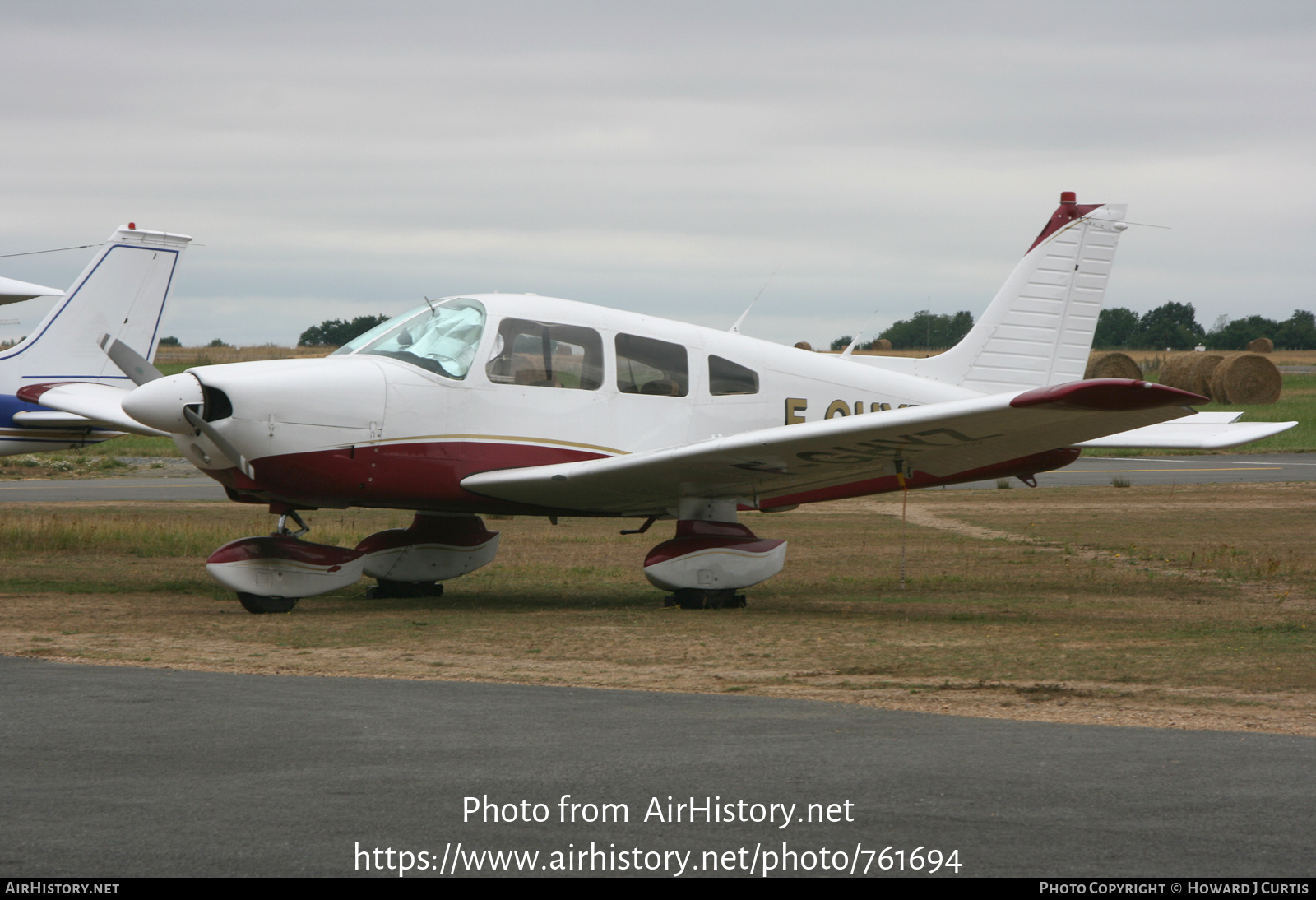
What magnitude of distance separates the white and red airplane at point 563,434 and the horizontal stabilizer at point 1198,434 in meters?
0.06

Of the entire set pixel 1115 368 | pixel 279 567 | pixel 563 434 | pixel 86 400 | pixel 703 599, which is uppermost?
pixel 1115 368

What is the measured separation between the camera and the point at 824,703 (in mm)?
6254

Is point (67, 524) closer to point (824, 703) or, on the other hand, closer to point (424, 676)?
point (424, 676)

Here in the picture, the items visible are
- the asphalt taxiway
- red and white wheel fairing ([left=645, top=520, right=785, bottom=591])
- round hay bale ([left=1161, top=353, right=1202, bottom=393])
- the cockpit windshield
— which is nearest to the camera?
the asphalt taxiway

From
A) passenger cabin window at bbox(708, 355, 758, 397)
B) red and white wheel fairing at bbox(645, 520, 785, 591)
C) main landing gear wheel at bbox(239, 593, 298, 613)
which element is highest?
passenger cabin window at bbox(708, 355, 758, 397)

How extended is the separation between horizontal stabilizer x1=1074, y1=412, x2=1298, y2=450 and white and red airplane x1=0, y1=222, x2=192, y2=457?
40.2ft

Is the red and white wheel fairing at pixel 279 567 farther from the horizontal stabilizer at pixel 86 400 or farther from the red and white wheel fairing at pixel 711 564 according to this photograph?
the horizontal stabilizer at pixel 86 400

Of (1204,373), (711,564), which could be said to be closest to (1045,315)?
(711,564)

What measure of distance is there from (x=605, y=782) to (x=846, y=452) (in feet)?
18.2

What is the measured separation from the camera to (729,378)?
11.1 metres

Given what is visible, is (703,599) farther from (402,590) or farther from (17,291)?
(17,291)

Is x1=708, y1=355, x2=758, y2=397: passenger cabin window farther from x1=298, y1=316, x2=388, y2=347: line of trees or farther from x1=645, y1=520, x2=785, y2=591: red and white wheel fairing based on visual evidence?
x1=298, y1=316, x2=388, y2=347: line of trees

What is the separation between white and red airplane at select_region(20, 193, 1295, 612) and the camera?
933cm

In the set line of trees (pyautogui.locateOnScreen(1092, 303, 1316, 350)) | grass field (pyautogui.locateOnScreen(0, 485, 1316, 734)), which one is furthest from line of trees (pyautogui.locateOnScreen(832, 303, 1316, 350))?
grass field (pyautogui.locateOnScreen(0, 485, 1316, 734))
